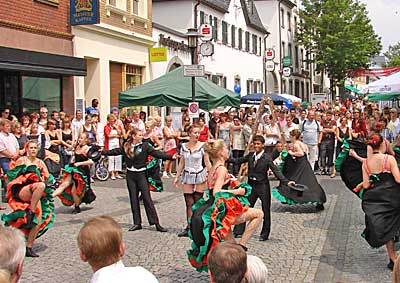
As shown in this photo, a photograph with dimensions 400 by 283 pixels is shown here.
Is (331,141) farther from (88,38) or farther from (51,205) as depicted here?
(51,205)

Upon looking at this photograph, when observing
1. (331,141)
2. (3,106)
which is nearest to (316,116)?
(331,141)

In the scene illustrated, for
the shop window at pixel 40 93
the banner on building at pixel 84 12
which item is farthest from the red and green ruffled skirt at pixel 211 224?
the banner on building at pixel 84 12

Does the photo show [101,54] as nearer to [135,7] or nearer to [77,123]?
[135,7]

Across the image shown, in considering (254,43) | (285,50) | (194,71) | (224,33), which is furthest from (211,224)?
(285,50)

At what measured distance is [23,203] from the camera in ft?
25.9

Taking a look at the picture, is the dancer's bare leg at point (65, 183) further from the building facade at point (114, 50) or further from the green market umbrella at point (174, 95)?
the building facade at point (114, 50)

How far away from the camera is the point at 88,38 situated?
20281 millimetres

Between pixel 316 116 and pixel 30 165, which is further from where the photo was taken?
pixel 316 116

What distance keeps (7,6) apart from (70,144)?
455cm

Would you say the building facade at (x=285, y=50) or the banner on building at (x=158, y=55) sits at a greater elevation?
the building facade at (x=285, y=50)

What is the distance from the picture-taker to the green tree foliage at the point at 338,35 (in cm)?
5366

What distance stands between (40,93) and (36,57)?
143cm

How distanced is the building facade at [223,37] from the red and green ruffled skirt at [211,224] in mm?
19345

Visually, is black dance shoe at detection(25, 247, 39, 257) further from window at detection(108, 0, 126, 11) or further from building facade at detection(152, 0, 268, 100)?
building facade at detection(152, 0, 268, 100)
